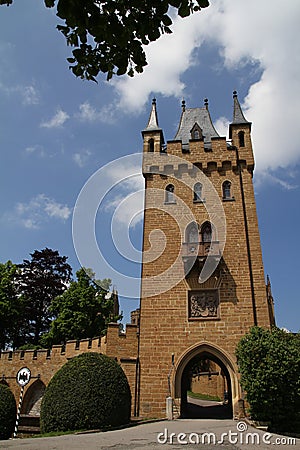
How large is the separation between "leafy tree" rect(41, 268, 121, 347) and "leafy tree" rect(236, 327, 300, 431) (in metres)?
15.8

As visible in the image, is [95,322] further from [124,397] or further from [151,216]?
[124,397]

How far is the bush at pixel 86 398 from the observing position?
11070 mm

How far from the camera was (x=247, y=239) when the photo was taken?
20031 mm

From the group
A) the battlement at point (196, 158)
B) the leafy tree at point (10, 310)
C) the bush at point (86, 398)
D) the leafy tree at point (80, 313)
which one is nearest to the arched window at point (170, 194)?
the battlement at point (196, 158)

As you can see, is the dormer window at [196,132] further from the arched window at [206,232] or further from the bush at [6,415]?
the bush at [6,415]

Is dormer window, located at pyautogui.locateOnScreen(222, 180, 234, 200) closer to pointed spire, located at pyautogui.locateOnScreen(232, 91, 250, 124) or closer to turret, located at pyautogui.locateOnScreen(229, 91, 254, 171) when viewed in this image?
turret, located at pyautogui.locateOnScreen(229, 91, 254, 171)

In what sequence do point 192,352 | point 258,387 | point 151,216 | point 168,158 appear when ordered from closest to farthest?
1. point 258,387
2. point 192,352
3. point 151,216
4. point 168,158

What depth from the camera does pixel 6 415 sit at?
1213 centimetres

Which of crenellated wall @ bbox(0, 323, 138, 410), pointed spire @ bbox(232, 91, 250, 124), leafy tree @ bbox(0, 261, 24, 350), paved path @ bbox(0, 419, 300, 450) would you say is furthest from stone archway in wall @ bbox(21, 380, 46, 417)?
pointed spire @ bbox(232, 91, 250, 124)

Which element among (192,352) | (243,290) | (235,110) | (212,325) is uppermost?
(235,110)

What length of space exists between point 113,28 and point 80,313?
2723cm

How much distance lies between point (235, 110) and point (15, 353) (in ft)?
68.5

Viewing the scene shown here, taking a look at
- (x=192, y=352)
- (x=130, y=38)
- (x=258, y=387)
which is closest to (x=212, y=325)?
(x=192, y=352)

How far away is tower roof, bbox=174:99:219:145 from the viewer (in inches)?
994
